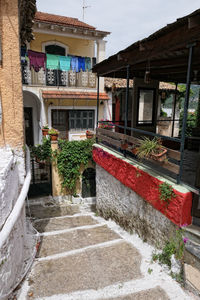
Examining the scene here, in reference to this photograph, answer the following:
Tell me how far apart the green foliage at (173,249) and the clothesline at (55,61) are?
1075 centimetres

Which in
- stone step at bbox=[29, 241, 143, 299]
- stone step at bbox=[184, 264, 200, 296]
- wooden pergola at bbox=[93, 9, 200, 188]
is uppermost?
wooden pergola at bbox=[93, 9, 200, 188]

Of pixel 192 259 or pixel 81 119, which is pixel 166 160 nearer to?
pixel 192 259

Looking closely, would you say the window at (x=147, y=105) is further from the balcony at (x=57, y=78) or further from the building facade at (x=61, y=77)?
the balcony at (x=57, y=78)

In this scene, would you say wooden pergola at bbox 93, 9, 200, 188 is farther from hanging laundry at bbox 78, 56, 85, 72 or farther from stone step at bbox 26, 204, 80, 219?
stone step at bbox 26, 204, 80, 219

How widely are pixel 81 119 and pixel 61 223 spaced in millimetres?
7725

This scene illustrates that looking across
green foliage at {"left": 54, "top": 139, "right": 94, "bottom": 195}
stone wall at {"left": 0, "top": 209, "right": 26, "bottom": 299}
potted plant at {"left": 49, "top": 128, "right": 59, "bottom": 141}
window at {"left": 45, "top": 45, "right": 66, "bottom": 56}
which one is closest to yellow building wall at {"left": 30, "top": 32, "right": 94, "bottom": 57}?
window at {"left": 45, "top": 45, "right": 66, "bottom": 56}

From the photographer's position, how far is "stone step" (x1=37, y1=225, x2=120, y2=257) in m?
6.26

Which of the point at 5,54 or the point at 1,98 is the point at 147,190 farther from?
the point at 5,54

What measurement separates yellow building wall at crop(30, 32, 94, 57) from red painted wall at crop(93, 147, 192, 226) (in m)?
8.72

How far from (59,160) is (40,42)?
7.39m

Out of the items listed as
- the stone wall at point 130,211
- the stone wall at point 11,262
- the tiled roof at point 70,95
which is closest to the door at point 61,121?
the tiled roof at point 70,95

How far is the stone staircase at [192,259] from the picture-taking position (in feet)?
12.4

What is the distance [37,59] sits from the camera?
1164 cm

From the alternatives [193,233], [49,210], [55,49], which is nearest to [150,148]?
[193,233]
